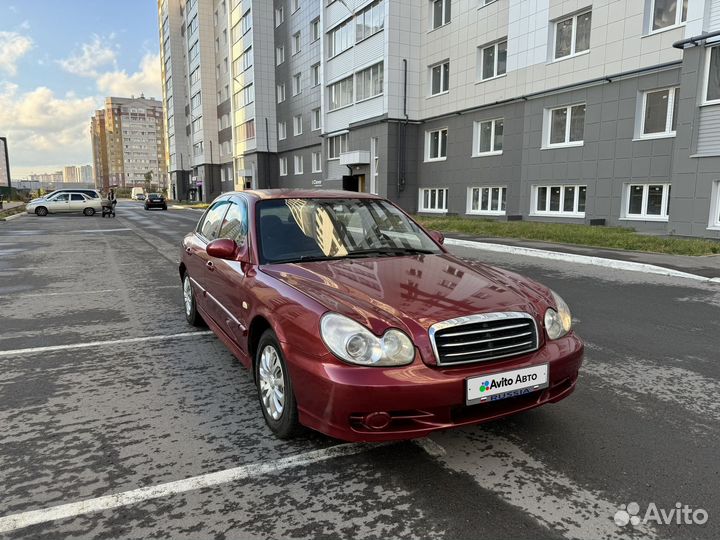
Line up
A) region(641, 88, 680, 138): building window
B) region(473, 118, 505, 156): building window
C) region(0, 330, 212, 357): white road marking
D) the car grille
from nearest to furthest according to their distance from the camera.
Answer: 1. the car grille
2. region(0, 330, 212, 357): white road marking
3. region(641, 88, 680, 138): building window
4. region(473, 118, 505, 156): building window

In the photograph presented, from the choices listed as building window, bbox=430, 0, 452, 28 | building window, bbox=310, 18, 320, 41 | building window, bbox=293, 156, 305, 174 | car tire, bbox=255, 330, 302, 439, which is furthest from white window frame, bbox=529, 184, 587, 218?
building window, bbox=293, 156, 305, 174

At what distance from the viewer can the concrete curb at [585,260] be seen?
911cm

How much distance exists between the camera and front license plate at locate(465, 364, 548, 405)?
8.75ft

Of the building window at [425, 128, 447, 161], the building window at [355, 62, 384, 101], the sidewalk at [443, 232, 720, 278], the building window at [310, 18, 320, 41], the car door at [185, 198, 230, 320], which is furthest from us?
the building window at [310, 18, 320, 41]

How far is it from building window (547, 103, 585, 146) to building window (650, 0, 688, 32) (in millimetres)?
3345

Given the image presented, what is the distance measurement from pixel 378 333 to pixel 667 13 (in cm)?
1803

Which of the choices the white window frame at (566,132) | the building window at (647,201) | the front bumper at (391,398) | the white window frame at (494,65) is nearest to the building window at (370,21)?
the white window frame at (494,65)

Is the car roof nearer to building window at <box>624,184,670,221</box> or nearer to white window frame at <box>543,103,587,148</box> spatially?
building window at <box>624,184,670,221</box>

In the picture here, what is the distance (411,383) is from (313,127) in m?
38.3

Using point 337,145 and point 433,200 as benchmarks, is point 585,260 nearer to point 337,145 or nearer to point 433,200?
point 433,200

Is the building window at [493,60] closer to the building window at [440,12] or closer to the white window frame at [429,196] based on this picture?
the building window at [440,12]

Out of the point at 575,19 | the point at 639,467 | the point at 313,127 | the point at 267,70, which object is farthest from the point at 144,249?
the point at 267,70

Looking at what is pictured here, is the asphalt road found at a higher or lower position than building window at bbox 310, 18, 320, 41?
lower

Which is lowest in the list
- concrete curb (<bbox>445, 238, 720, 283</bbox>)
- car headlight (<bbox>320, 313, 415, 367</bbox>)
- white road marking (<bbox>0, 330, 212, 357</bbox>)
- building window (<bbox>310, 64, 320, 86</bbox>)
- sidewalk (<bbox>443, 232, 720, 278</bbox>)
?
white road marking (<bbox>0, 330, 212, 357</bbox>)
